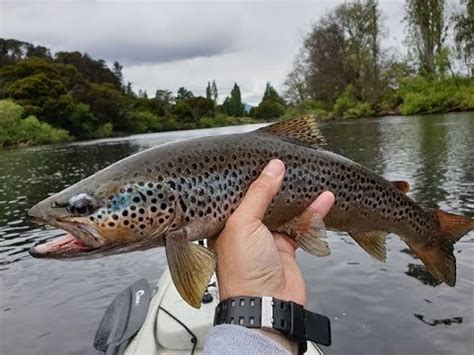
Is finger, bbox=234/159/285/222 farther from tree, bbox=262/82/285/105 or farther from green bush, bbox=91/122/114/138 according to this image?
tree, bbox=262/82/285/105

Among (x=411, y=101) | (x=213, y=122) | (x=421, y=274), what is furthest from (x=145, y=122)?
(x=421, y=274)

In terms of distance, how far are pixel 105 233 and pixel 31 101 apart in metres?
71.1

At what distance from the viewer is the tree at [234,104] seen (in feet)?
474

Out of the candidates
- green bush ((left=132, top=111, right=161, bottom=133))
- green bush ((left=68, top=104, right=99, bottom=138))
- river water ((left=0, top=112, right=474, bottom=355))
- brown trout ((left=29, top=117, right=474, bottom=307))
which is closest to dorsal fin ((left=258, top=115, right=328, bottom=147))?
brown trout ((left=29, top=117, right=474, bottom=307))

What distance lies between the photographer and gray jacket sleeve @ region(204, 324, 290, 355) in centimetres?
198

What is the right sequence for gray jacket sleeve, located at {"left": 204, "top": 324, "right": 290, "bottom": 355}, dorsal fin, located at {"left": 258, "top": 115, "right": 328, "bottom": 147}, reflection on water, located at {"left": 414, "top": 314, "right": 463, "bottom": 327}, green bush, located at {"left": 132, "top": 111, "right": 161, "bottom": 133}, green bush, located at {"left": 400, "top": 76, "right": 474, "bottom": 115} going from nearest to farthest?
gray jacket sleeve, located at {"left": 204, "top": 324, "right": 290, "bottom": 355}, dorsal fin, located at {"left": 258, "top": 115, "right": 328, "bottom": 147}, reflection on water, located at {"left": 414, "top": 314, "right": 463, "bottom": 327}, green bush, located at {"left": 400, "top": 76, "right": 474, "bottom": 115}, green bush, located at {"left": 132, "top": 111, "right": 161, "bottom": 133}

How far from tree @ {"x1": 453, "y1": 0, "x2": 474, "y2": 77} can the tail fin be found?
2228 inches

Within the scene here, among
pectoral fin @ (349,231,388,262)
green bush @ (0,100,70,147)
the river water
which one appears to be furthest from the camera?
green bush @ (0,100,70,147)

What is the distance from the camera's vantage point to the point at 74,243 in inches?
96.3

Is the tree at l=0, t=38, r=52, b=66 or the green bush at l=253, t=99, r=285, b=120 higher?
the tree at l=0, t=38, r=52, b=66

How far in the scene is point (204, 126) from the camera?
107500mm

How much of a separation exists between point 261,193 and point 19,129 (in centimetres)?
6194

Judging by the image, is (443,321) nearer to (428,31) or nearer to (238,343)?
(238,343)

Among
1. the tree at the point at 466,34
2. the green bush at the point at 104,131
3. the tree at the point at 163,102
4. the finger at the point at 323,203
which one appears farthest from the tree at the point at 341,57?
the finger at the point at 323,203
